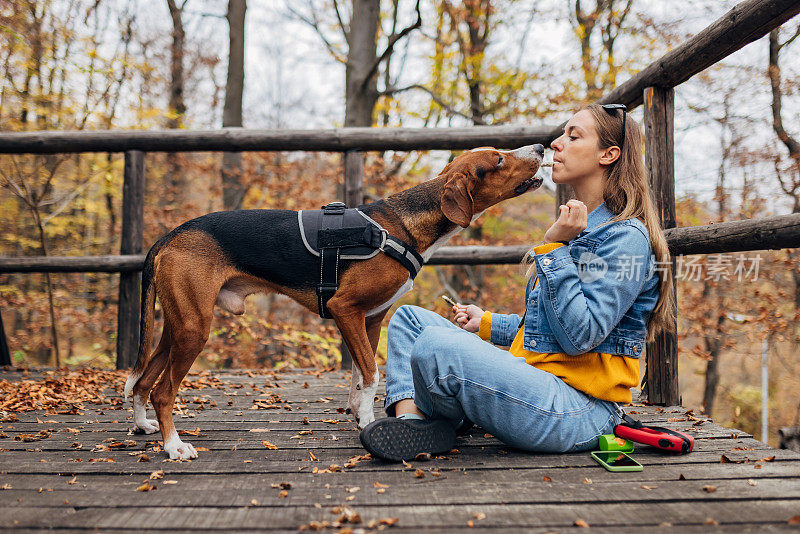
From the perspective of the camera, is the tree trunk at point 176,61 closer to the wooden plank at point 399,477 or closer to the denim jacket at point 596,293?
the wooden plank at point 399,477

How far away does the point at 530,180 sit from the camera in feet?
11.5

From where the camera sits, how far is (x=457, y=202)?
130 inches

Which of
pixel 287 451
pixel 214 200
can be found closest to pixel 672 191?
pixel 287 451

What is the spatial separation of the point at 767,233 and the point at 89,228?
38.8 ft

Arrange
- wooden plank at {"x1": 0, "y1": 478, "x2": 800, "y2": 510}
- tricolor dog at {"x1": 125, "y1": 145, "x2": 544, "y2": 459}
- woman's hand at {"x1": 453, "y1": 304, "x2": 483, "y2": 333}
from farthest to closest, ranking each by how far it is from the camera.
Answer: woman's hand at {"x1": 453, "y1": 304, "x2": 483, "y2": 333}
tricolor dog at {"x1": 125, "y1": 145, "x2": 544, "y2": 459}
wooden plank at {"x1": 0, "y1": 478, "x2": 800, "y2": 510}

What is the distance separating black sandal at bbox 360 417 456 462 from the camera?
2418mm

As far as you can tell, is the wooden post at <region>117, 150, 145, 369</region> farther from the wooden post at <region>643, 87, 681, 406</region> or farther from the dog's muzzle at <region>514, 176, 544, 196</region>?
the wooden post at <region>643, 87, 681, 406</region>

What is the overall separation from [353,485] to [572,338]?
3.46ft

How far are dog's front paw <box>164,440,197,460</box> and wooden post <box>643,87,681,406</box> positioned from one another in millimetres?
2832

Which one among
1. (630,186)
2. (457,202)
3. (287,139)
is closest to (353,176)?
(287,139)

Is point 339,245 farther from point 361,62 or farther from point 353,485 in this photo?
point 361,62

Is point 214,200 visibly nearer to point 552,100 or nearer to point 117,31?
point 117,31

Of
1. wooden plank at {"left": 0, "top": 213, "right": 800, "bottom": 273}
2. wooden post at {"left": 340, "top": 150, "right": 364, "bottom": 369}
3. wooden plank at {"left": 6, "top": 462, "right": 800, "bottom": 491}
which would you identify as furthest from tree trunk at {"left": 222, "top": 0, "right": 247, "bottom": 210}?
wooden plank at {"left": 6, "top": 462, "right": 800, "bottom": 491}

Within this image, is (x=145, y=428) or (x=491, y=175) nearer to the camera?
(x=145, y=428)
